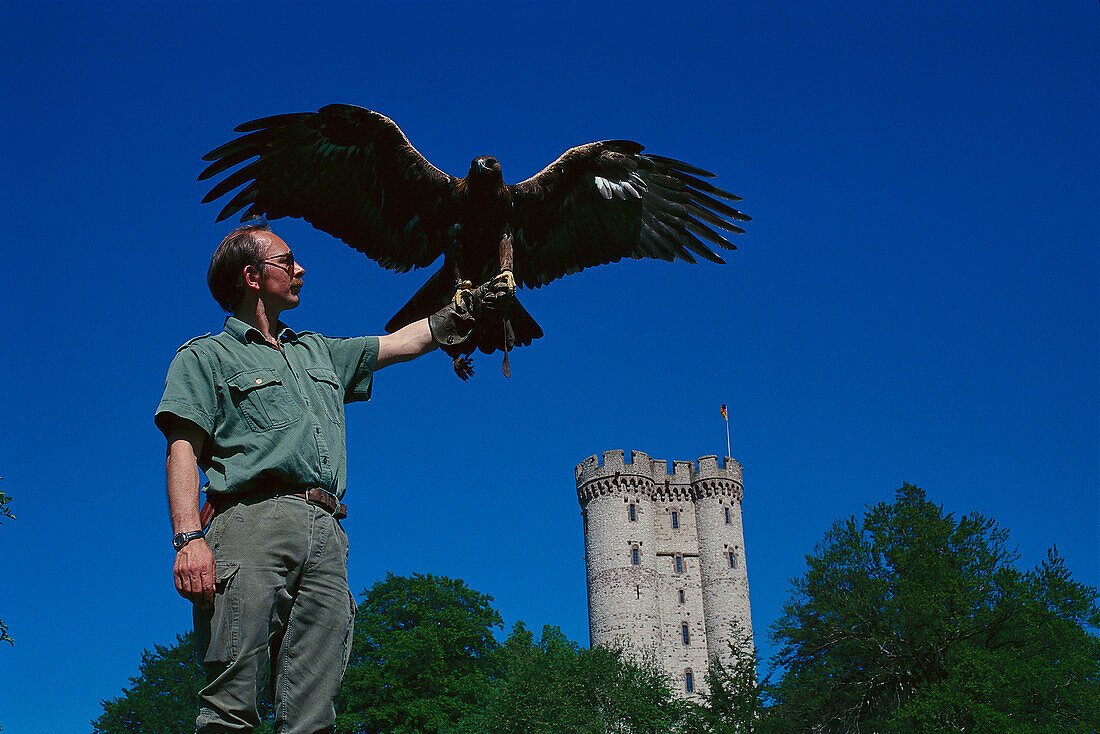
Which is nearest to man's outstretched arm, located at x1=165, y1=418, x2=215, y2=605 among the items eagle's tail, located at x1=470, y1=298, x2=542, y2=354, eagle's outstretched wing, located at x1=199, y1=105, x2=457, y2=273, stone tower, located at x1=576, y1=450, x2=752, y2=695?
eagle's tail, located at x1=470, y1=298, x2=542, y2=354

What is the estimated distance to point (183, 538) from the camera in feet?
8.99

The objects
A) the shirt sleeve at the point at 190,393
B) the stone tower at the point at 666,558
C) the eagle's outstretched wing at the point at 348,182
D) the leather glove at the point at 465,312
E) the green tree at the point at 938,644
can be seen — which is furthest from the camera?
the stone tower at the point at 666,558

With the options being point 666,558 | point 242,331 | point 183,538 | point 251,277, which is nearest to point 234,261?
point 251,277

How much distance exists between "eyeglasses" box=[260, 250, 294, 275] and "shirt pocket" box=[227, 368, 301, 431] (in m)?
0.38

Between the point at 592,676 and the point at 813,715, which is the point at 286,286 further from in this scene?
the point at 592,676

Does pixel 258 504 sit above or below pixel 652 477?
below

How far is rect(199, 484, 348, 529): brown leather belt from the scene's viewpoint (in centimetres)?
291

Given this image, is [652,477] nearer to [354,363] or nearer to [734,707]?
[734,707]

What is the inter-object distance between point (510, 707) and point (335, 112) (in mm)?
27341

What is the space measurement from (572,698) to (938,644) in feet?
41.3

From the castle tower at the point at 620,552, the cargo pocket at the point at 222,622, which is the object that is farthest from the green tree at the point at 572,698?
the cargo pocket at the point at 222,622

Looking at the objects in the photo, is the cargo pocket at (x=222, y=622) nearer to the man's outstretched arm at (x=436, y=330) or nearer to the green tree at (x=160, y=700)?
the man's outstretched arm at (x=436, y=330)

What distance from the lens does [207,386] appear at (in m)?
2.94

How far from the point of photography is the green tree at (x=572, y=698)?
98.8 ft
